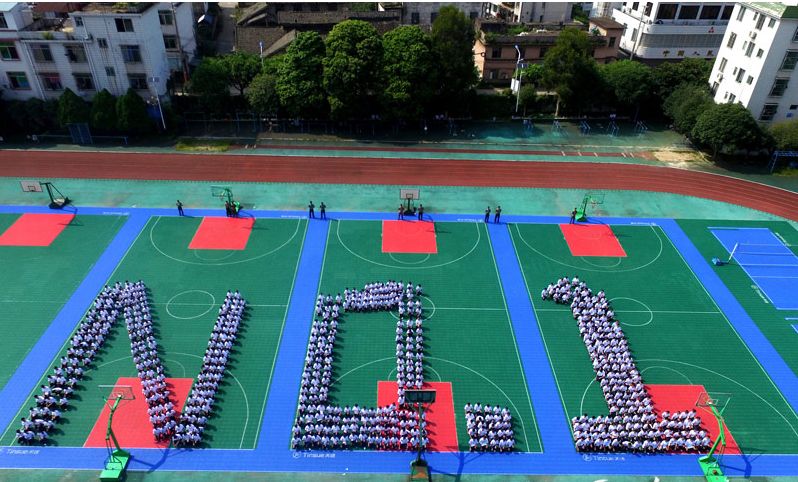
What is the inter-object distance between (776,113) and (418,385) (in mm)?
45665

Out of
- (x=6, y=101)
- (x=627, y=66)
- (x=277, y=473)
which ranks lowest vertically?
(x=277, y=473)

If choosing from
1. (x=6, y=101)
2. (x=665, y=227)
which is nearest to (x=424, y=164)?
(x=665, y=227)

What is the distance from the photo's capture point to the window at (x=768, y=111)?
169 ft

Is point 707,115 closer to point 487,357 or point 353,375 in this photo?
point 487,357

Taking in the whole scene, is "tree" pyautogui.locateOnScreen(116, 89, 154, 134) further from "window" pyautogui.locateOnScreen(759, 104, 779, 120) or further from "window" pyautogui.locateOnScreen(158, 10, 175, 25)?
"window" pyautogui.locateOnScreen(759, 104, 779, 120)

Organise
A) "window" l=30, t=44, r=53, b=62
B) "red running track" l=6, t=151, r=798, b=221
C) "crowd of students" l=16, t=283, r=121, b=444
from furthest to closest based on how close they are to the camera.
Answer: "window" l=30, t=44, r=53, b=62
"red running track" l=6, t=151, r=798, b=221
"crowd of students" l=16, t=283, r=121, b=444

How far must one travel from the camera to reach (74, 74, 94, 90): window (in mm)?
51875

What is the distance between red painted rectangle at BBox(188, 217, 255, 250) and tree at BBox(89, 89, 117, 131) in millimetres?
17271

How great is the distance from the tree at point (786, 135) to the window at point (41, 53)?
2564 inches

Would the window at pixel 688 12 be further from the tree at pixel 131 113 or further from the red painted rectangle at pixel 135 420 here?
the red painted rectangle at pixel 135 420

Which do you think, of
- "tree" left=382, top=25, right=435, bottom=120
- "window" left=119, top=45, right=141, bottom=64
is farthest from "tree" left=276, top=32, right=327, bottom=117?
→ "window" left=119, top=45, right=141, bottom=64

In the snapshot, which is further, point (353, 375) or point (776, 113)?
point (776, 113)

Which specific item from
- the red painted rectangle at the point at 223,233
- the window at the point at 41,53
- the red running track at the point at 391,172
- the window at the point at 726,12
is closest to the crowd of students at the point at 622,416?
the red running track at the point at 391,172

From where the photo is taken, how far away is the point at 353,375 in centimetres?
2908
